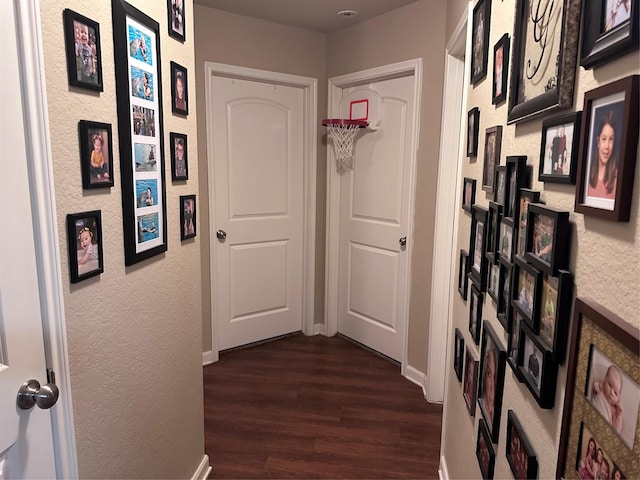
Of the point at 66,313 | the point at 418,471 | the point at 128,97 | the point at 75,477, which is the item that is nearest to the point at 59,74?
the point at 128,97

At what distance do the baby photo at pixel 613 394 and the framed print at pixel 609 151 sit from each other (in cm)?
20

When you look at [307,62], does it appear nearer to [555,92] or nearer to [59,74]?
[59,74]

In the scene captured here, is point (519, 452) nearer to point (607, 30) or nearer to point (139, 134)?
point (607, 30)

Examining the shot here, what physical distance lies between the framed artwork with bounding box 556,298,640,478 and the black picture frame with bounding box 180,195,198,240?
53.5 inches

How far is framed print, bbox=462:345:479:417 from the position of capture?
144 cm

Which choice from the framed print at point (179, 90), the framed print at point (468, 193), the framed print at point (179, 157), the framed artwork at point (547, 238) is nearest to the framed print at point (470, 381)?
the framed print at point (468, 193)

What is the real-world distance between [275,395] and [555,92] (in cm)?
238

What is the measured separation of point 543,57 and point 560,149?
221 millimetres

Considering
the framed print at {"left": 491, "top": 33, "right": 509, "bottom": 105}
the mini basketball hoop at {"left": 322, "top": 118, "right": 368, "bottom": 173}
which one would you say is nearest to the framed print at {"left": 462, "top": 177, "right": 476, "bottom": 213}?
the framed print at {"left": 491, "top": 33, "right": 509, "bottom": 105}

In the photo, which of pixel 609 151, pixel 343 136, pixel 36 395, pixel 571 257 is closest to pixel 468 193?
pixel 571 257

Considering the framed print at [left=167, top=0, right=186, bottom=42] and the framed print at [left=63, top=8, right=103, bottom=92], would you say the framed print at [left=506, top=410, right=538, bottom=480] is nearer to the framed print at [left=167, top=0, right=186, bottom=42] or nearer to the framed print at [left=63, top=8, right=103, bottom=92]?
the framed print at [left=63, top=8, right=103, bottom=92]

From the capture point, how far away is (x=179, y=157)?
163 centimetres

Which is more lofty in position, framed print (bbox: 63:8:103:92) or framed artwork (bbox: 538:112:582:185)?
framed print (bbox: 63:8:103:92)

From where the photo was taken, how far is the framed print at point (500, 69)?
1176 millimetres
